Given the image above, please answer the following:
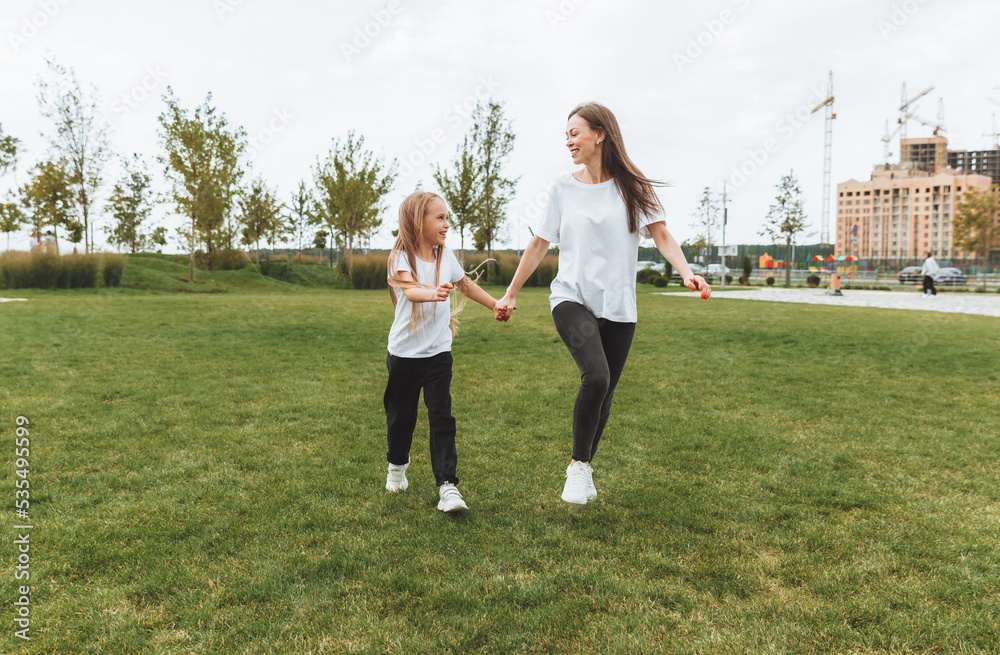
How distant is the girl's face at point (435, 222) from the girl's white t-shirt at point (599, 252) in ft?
2.12

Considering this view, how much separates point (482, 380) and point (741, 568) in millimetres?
4994

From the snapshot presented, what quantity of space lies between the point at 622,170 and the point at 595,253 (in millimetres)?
495

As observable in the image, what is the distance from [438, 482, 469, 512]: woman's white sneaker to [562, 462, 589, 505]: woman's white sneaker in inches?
21.9

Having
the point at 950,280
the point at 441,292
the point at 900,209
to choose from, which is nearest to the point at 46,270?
the point at 441,292

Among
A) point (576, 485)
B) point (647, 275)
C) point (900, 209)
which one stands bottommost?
point (576, 485)

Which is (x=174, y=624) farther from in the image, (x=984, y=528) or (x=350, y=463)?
(x=984, y=528)

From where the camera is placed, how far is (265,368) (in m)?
8.41

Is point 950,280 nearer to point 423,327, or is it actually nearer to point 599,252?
point 599,252

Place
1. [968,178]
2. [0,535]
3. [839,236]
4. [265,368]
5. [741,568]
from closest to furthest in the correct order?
[741,568], [0,535], [265,368], [968,178], [839,236]

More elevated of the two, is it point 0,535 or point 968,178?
point 968,178

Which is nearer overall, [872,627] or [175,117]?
[872,627]

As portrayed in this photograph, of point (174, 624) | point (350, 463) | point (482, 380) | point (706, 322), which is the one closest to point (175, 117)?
point (706, 322)

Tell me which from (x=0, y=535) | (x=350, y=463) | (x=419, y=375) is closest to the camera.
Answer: (x=0, y=535)

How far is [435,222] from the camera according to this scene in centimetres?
371
